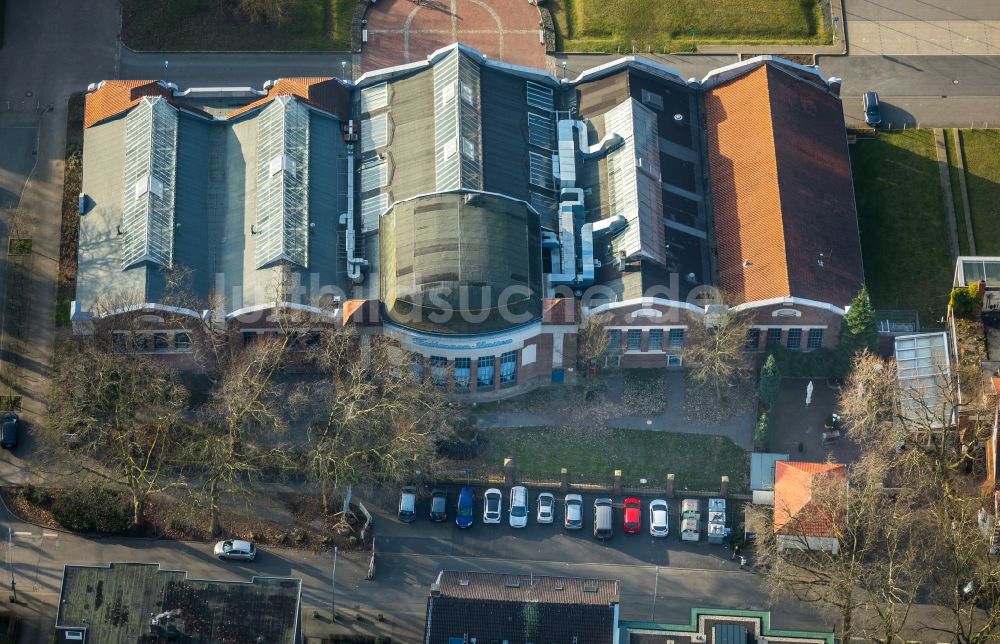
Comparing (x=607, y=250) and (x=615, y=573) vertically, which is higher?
(x=607, y=250)

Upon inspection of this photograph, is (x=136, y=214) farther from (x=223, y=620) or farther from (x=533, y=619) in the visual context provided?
(x=533, y=619)

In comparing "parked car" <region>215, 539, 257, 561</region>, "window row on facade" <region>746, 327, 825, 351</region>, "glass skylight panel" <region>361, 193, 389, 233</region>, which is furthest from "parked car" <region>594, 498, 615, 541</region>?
"glass skylight panel" <region>361, 193, 389, 233</region>

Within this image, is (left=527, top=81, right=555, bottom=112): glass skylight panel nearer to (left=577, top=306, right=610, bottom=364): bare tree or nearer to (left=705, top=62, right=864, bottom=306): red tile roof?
(left=705, top=62, right=864, bottom=306): red tile roof

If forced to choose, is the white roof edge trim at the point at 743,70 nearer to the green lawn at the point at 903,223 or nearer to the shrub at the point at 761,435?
the green lawn at the point at 903,223

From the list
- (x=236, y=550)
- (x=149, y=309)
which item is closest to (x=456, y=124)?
(x=149, y=309)

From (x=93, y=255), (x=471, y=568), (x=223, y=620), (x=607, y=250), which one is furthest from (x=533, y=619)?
(x=93, y=255)
